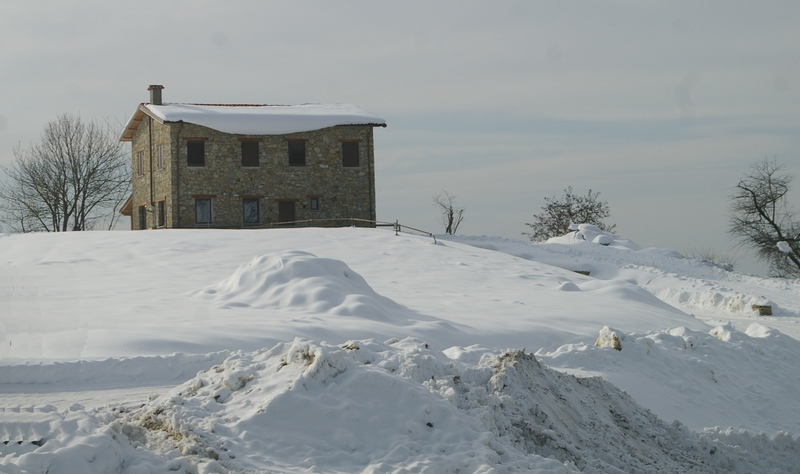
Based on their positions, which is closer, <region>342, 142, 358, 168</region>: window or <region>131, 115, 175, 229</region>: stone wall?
<region>131, 115, 175, 229</region>: stone wall

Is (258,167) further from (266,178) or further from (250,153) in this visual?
(250,153)

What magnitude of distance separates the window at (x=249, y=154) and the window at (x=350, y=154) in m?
3.92

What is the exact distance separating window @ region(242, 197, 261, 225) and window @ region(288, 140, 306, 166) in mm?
2424

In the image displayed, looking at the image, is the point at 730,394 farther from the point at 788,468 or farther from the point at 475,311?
the point at 475,311

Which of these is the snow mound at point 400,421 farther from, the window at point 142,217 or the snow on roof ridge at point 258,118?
the window at point 142,217

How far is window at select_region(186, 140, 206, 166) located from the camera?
3706cm

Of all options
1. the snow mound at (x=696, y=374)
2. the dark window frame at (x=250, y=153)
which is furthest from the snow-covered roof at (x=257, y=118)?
the snow mound at (x=696, y=374)

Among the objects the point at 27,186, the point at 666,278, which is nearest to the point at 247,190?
the point at 27,186

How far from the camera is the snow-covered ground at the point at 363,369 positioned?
6.61 m

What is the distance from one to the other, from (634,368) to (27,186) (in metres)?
38.1

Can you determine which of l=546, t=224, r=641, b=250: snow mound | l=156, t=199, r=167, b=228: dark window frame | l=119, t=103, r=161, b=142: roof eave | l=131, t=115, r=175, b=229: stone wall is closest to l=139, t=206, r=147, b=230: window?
l=131, t=115, r=175, b=229: stone wall

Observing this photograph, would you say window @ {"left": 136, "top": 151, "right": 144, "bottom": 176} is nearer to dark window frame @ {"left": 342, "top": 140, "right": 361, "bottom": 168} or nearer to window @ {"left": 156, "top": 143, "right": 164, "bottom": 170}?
window @ {"left": 156, "top": 143, "right": 164, "bottom": 170}

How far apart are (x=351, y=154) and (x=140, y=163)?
11103mm

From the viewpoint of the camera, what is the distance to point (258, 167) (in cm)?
3759
